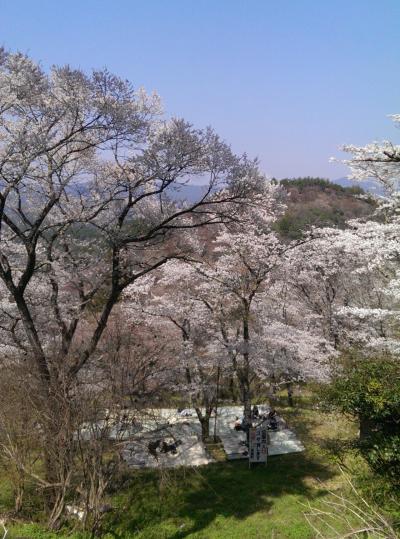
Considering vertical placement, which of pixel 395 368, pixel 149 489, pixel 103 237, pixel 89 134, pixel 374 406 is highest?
pixel 89 134

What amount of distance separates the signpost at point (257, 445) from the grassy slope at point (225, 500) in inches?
11.2

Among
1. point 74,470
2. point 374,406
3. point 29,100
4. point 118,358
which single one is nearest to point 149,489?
point 74,470

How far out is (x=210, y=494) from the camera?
10.5m

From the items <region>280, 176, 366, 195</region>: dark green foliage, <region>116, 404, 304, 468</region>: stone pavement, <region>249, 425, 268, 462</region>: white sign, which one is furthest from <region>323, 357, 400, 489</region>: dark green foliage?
<region>280, 176, 366, 195</region>: dark green foliage

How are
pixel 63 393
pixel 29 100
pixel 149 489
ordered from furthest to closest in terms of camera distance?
pixel 149 489, pixel 29 100, pixel 63 393

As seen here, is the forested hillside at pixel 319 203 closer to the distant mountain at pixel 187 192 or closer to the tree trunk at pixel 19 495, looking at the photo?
the distant mountain at pixel 187 192

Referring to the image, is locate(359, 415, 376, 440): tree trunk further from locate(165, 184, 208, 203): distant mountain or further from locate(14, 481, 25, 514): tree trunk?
locate(14, 481, 25, 514): tree trunk

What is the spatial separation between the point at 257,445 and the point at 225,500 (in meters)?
2.12

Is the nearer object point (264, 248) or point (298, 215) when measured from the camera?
point (264, 248)

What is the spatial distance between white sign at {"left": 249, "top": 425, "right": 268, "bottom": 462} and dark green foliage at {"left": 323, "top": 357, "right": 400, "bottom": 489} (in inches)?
121

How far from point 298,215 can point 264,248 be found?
93.2 feet

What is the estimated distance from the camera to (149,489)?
416 inches

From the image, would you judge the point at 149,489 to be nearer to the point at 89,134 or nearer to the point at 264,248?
the point at 264,248

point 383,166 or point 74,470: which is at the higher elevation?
point 383,166
